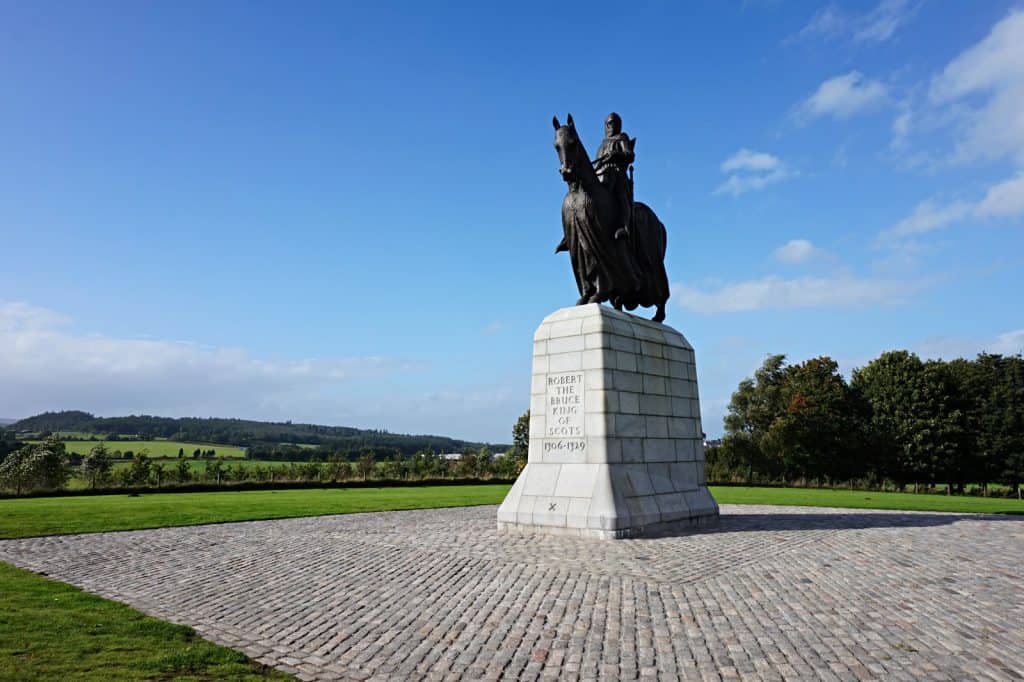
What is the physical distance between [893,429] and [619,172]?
47139 mm

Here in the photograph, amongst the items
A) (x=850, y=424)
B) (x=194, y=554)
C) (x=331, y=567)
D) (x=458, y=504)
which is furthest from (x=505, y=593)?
(x=850, y=424)

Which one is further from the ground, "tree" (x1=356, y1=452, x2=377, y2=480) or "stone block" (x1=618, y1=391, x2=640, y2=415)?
"stone block" (x1=618, y1=391, x2=640, y2=415)

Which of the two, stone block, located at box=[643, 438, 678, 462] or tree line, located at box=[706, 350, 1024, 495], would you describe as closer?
stone block, located at box=[643, 438, 678, 462]

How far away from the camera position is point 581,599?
25.9 ft

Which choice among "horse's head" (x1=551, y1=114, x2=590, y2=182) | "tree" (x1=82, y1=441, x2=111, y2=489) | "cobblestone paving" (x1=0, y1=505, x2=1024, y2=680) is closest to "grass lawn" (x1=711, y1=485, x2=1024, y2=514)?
"cobblestone paving" (x1=0, y1=505, x2=1024, y2=680)

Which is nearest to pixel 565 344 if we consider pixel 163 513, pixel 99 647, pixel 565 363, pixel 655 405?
pixel 565 363

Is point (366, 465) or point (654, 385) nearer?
point (654, 385)

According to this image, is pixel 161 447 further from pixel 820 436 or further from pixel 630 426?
pixel 630 426

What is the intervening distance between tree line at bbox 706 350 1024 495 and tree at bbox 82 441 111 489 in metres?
40.2

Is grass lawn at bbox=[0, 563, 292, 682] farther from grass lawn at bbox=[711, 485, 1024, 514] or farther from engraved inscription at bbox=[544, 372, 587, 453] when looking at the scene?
grass lawn at bbox=[711, 485, 1024, 514]

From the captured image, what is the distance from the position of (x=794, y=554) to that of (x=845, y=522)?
632cm

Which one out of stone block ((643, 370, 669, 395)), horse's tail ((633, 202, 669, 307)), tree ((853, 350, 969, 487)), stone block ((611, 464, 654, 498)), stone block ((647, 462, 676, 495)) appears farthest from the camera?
tree ((853, 350, 969, 487))

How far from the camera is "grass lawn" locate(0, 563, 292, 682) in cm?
538

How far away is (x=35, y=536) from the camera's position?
13758 mm
